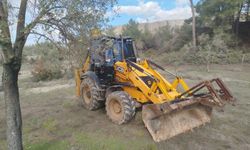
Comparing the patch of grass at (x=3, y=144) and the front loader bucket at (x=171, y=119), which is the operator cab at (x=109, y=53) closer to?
the front loader bucket at (x=171, y=119)

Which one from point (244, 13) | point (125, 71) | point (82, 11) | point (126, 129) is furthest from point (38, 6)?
point (244, 13)

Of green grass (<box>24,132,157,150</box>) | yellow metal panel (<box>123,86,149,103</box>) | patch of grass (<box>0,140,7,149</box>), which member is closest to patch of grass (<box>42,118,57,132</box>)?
green grass (<box>24,132,157,150</box>)

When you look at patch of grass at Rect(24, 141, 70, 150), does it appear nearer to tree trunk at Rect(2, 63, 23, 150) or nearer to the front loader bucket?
tree trunk at Rect(2, 63, 23, 150)

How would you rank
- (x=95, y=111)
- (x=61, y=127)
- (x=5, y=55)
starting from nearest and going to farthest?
(x=5, y=55)
(x=61, y=127)
(x=95, y=111)

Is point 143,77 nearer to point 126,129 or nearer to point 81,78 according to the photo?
point 126,129

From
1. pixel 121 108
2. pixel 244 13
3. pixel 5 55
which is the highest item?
pixel 244 13

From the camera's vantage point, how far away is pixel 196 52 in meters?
22.2

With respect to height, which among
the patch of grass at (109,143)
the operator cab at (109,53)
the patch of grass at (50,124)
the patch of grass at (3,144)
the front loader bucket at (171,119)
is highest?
the operator cab at (109,53)

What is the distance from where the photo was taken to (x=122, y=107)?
22.9 ft

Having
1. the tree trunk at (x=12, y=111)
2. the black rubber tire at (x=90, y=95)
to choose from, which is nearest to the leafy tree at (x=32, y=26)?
the tree trunk at (x=12, y=111)

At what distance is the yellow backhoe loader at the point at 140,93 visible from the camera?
6.12m

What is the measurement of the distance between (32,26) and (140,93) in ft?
11.0

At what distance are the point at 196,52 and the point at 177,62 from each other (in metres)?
1.77

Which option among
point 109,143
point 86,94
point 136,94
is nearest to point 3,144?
point 109,143
